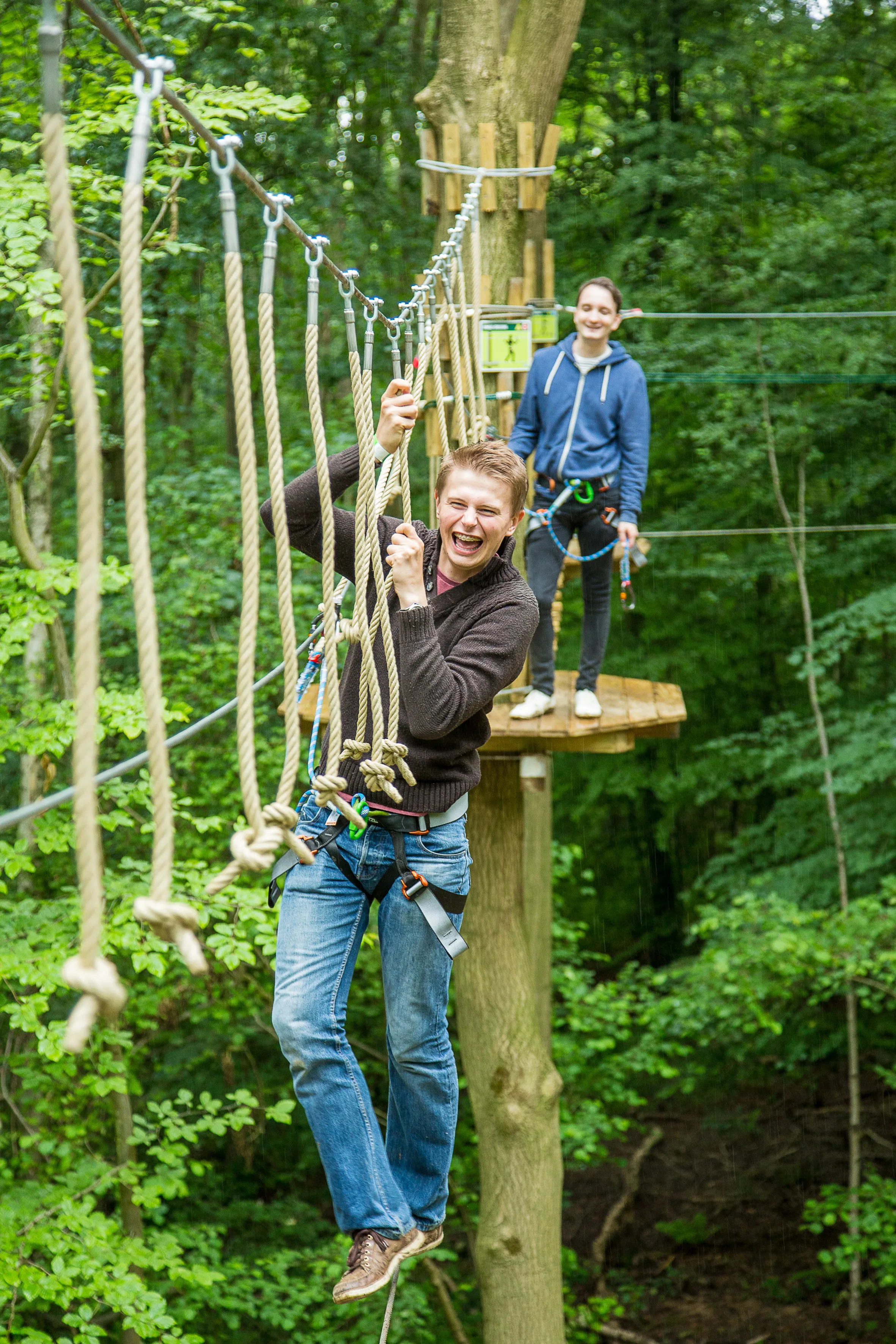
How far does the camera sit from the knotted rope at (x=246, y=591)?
1141mm

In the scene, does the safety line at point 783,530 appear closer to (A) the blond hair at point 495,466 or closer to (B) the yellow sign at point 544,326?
(B) the yellow sign at point 544,326

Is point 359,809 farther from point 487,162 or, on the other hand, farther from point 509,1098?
point 509,1098

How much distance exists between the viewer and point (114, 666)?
20.1 feet

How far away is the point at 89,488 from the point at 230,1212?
6094mm

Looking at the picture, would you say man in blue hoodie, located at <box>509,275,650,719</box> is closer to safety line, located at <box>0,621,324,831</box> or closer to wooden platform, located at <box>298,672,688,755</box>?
wooden platform, located at <box>298,672,688,755</box>

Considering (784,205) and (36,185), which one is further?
(784,205)

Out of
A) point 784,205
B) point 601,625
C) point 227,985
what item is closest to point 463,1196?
point 227,985

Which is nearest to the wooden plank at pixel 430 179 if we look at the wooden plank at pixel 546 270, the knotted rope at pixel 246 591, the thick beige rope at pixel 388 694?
the wooden plank at pixel 546 270

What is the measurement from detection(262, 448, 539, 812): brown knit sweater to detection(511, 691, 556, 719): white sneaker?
A: 4.87 feet

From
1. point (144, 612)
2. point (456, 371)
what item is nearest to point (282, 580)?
point (144, 612)

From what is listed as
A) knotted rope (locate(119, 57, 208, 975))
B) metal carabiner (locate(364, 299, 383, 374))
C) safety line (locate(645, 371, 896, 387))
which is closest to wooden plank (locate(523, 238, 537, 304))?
metal carabiner (locate(364, 299, 383, 374))

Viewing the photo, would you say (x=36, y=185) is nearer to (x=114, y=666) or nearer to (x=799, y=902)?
(x=114, y=666)

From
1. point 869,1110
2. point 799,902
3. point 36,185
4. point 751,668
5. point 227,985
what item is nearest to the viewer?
point 36,185

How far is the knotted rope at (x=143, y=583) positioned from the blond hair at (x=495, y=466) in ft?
2.68
